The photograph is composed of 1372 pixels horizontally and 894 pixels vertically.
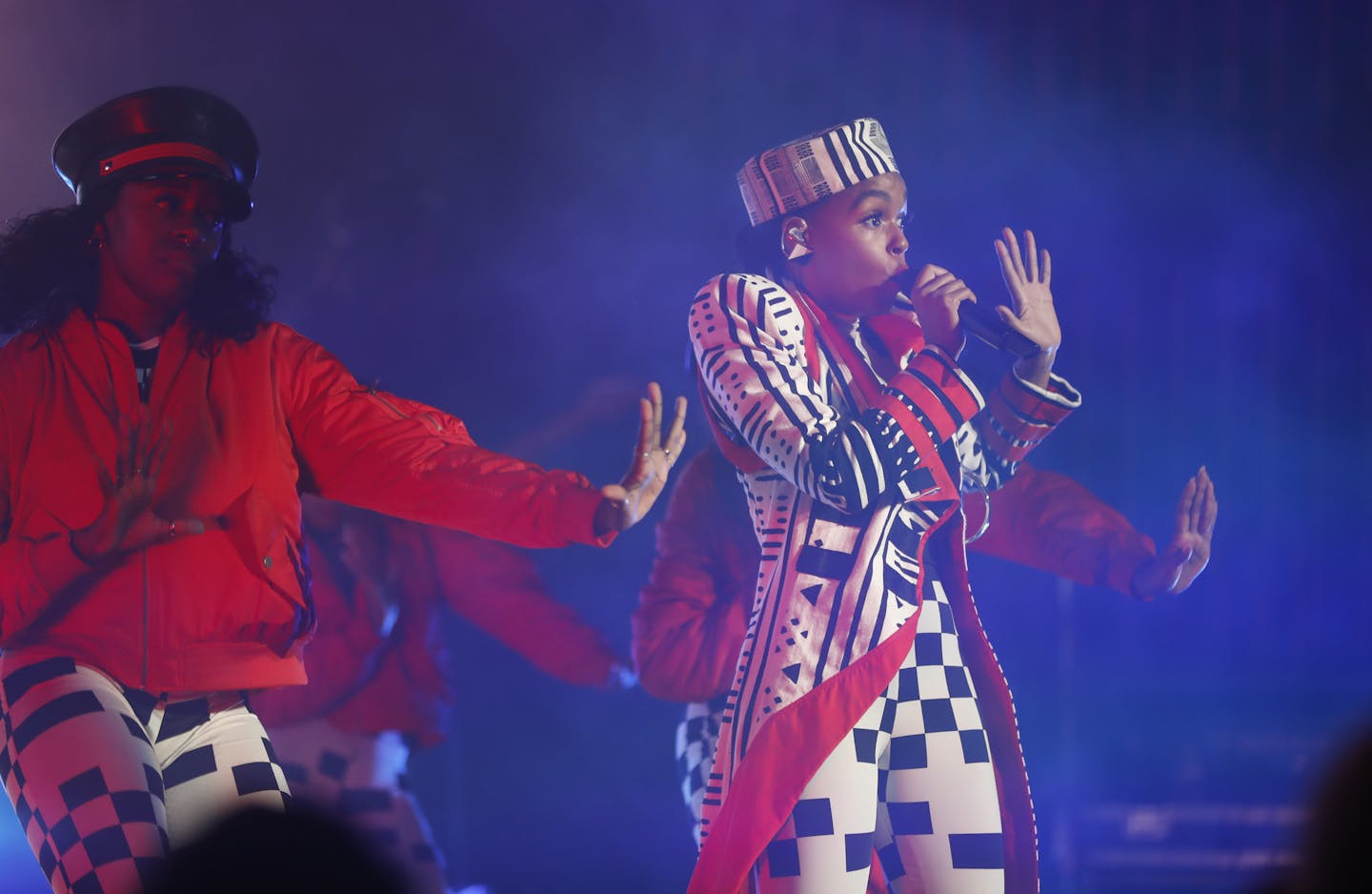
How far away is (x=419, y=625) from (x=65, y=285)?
3.31ft

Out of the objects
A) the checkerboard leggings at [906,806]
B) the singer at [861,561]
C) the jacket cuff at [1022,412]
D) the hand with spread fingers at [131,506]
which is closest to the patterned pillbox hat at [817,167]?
the singer at [861,561]

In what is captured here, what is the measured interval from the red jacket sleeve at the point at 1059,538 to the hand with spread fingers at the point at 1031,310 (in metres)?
0.40

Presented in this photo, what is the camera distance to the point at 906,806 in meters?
2.62

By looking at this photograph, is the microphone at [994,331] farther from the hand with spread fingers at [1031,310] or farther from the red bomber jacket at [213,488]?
the red bomber jacket at [213,488]

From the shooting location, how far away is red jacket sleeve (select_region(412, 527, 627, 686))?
3121mm

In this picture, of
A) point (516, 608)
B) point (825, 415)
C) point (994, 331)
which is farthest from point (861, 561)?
point (516, 608)

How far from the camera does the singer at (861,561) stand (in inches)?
102

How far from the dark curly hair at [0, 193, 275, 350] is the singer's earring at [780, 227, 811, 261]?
110 cm

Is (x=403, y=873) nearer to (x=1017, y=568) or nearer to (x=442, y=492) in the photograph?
(x=442, y=492)

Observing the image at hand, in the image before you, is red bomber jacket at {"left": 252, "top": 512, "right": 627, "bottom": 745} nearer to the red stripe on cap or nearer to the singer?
the singer

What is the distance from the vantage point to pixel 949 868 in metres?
2.59

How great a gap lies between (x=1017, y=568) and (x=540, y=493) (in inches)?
49.7

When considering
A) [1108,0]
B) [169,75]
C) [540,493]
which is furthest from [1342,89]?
[169,75]

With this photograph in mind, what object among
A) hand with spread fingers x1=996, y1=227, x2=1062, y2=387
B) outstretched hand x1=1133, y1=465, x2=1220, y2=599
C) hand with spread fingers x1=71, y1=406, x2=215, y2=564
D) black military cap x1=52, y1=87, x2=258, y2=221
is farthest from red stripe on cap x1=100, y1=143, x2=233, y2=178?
outstretched hand x1=1133, y1=465, x2=1220, y2=599
